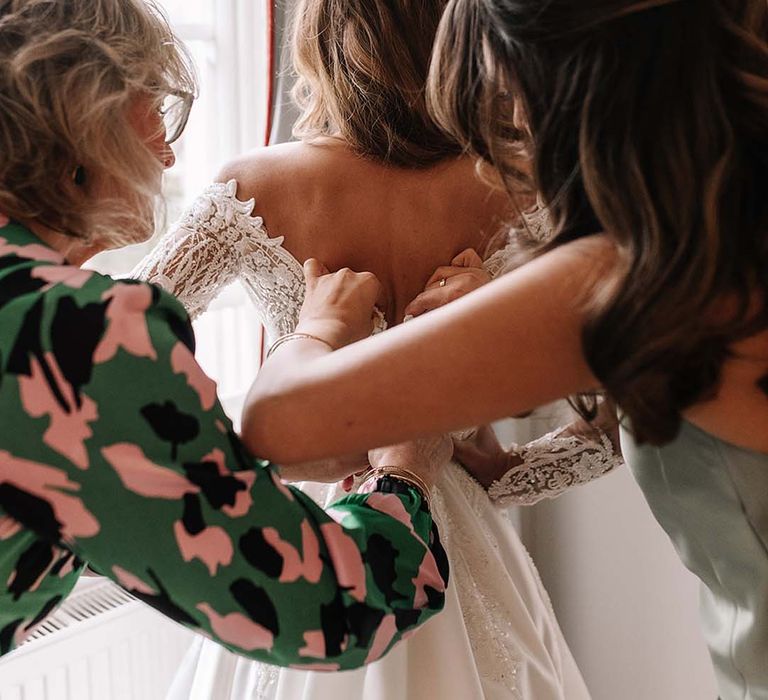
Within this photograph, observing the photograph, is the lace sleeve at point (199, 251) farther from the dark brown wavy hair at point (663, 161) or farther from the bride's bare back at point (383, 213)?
the dark brown wavy hair at point (663, 161)

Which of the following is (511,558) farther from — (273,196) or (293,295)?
(273,196)

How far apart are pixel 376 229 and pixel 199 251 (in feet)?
0.72

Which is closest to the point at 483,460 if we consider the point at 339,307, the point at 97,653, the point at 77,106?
the point at 339,307

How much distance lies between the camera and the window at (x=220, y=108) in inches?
86.0

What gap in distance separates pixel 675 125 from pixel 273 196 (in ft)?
2.07

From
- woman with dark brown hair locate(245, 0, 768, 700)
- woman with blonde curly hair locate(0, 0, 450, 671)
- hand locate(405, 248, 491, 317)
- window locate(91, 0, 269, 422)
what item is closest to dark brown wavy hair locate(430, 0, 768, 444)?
woman with dark brown hair locate(245, 0, 768, 700)

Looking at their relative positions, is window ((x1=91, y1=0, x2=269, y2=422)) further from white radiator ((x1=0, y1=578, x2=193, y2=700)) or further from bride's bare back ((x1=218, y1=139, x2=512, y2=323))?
bride's bare back ((x1=218, y1=139, x2=512, y2=323))

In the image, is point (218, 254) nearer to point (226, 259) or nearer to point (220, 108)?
point (226, 259)

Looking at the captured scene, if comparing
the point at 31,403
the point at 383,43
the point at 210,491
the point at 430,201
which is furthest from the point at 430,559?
the point at 383,43

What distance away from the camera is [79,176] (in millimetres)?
836

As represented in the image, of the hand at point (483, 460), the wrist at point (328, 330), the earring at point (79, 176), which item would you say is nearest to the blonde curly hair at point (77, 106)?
the earring at point (79, 176)

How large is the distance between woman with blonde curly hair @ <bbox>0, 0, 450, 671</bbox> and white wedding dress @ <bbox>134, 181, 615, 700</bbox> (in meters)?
0.33

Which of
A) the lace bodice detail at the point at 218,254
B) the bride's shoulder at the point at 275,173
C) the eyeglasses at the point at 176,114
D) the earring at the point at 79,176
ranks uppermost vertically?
the eyeglasses at the point at 176,114

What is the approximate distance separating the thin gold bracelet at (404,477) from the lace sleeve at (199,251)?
1.24 ft
